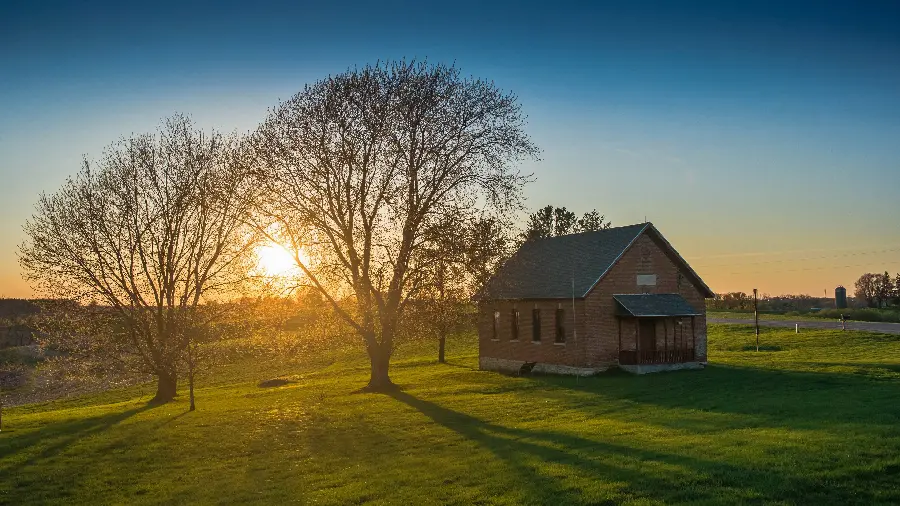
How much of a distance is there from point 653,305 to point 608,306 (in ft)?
8.27

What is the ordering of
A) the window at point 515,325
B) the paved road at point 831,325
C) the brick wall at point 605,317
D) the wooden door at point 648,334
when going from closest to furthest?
the brick wall at point 605,317 < the wooden door at point 648,334 < the window at point 515,325 < the paved road at point 831,325

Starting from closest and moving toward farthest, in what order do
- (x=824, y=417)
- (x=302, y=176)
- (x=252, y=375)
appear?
(x=824, y=417)
(x=302, y=176)
(x=252, y=375)

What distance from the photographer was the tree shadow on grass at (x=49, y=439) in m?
20.6

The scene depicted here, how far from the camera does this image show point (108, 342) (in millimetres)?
31234

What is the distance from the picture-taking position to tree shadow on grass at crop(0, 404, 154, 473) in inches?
812

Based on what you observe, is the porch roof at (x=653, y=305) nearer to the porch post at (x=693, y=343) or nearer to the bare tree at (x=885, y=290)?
the porch post at (x=693, y=343)

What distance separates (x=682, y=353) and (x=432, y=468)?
2566cm

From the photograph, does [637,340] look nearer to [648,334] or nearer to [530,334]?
[648,334]

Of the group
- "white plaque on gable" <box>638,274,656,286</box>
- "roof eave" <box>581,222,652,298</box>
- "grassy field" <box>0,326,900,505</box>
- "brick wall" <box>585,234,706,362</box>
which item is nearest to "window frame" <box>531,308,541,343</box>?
"brick wall" <box>585,234,706,362</box>

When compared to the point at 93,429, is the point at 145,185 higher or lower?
higher

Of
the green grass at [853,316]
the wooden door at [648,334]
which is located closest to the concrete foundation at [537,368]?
the wooden door at [648,334]

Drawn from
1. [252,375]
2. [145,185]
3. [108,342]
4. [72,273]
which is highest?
[145,185]

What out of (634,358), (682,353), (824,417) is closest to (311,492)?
(824,417)

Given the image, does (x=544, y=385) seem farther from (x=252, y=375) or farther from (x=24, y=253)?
(x=252, y=375)
